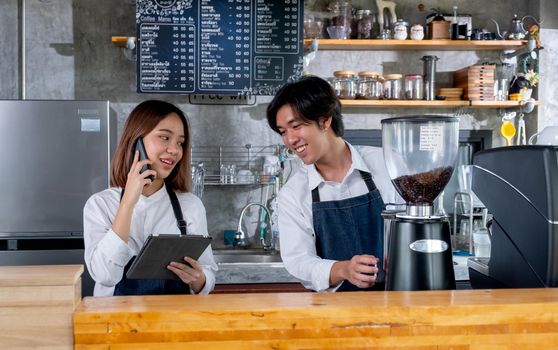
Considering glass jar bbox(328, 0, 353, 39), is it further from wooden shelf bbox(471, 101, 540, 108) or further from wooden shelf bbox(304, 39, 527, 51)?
wooden shelf bbox(471, 101, 540, 108)

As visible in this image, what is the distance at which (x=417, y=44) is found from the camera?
13.5 feet

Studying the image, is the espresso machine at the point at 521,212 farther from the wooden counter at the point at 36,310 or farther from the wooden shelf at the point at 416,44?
the wooden shelf at the point at 416,44

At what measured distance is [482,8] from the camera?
14.5ft

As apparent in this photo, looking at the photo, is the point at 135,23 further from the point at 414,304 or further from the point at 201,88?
the point at 414,304

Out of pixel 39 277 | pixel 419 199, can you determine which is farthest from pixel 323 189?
pixel 39 277

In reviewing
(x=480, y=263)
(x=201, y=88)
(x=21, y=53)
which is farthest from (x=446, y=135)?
(x=21, y=53)

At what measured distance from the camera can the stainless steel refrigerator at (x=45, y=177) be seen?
3.51 metres

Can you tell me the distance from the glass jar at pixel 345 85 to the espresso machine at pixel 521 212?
257cm

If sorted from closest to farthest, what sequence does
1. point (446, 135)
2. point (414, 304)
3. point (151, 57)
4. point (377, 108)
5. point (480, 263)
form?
point (414, 304), point (446, 135), point (480, 263), point (151, 57), point (377, 108)

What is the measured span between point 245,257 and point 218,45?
1360 millimetres

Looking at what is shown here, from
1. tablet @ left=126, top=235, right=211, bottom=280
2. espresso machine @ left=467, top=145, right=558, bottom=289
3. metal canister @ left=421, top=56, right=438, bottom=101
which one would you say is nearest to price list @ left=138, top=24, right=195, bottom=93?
metal canister @ left=421, top=56, right=438, bottom=101

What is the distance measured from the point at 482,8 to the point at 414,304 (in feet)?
12.5

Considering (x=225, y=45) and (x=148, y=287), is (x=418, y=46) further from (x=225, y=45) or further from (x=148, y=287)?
(x=148, y=287)

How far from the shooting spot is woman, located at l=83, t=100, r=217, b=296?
1866mm
